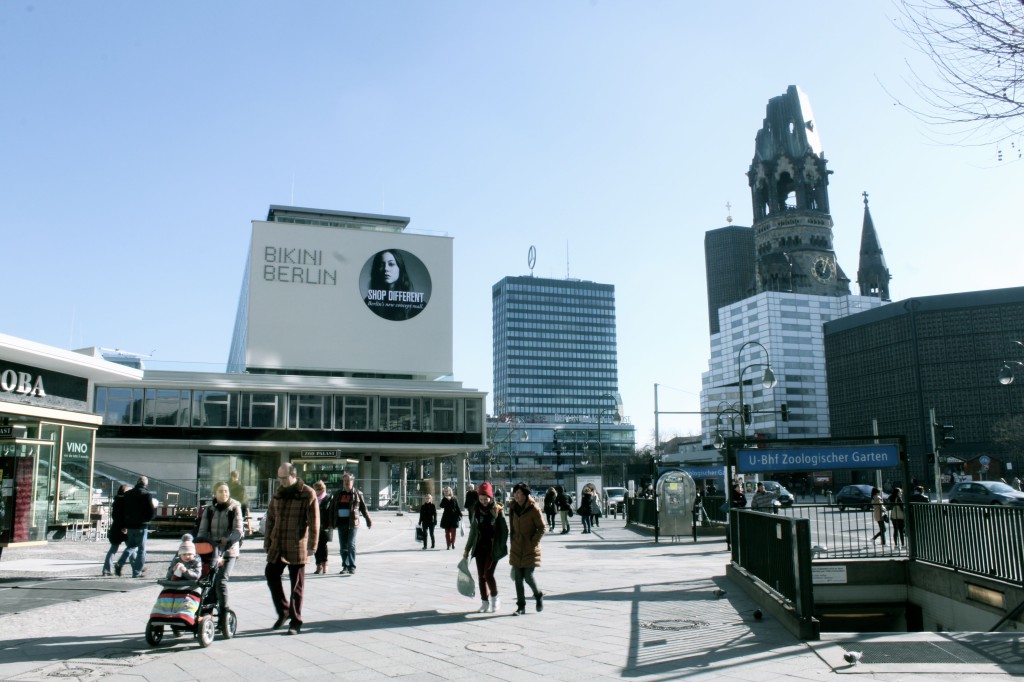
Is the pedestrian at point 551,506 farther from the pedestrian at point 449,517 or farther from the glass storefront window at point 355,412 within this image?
the glass storefront window at point 355,412

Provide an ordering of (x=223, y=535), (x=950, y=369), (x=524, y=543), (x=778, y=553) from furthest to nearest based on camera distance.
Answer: (x=950, y=369)
(x=524, y=543)
(x=778, y=553)
(x=223, y=535)

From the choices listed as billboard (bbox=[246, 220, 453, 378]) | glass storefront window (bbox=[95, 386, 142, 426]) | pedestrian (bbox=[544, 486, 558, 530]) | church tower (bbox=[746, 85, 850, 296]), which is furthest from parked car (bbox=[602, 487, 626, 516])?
church tower (bbox=[746, 85, 850, 296])

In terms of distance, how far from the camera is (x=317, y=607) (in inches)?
456

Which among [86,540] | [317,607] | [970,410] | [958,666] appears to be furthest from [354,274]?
[970,410]

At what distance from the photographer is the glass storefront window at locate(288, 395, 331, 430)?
54312 mm

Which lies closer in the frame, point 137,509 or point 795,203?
point 137,509

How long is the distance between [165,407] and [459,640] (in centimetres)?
4699

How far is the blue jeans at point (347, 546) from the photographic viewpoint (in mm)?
16172

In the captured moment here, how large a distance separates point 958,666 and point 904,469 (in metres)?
6.32

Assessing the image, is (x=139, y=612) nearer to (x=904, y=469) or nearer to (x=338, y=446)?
(x=904, y=469)

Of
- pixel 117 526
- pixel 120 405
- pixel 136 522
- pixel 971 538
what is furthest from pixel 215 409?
pixel 971 538

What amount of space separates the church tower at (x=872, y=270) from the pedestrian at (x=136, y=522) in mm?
167898

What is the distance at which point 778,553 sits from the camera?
10.6m

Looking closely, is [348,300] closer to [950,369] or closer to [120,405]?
[120,405]
